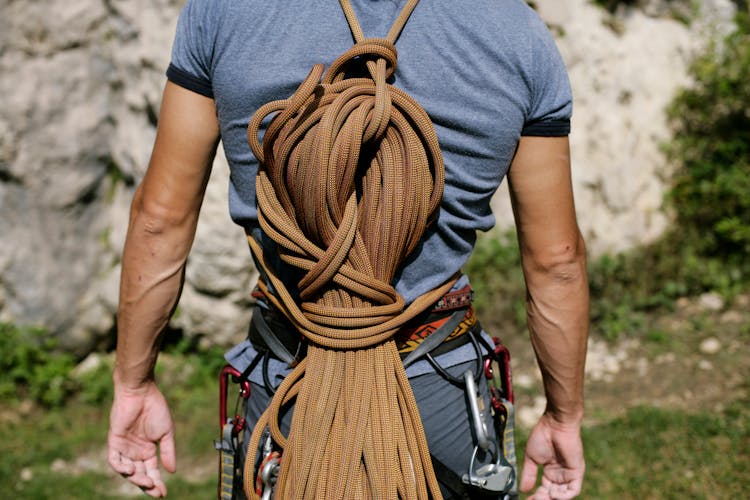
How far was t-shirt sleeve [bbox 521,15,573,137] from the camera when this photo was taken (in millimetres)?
1586

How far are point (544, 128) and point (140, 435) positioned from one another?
1.27 metres

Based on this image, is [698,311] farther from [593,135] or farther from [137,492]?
[137,492]

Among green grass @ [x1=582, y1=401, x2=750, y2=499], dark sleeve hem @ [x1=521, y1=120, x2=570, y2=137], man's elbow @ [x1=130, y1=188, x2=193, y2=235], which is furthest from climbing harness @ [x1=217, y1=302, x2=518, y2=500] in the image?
green grass @ [x1=582, y1=401, x2=750, y2=499]

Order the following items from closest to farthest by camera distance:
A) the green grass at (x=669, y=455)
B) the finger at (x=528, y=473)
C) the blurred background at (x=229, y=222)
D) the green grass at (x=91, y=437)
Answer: the finger at (x=528, y=473), the green grass at (x=669, y=455), the green grass at (x=91, y=437), the blurred background at (x=229, y=222)

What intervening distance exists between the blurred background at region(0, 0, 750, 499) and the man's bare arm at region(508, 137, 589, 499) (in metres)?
2.30

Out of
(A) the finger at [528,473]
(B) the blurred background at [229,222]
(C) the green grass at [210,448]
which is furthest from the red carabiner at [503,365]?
(B) the blurred background at [229,222]

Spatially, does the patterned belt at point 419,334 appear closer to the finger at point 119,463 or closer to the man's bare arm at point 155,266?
the man's bare arm at point 155,266

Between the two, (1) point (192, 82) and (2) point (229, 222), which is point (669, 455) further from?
(1) point (192, 82)

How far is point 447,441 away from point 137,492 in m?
2.97

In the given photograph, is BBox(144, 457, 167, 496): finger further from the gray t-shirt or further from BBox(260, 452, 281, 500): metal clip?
the gray t-shirt

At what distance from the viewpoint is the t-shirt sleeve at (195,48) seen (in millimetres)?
1603

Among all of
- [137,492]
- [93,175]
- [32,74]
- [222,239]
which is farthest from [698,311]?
[32,74]

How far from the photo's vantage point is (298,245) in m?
1.57

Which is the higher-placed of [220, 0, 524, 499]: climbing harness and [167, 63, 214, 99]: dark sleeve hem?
[167, 63, 214, 99]: dark sleeve hem
